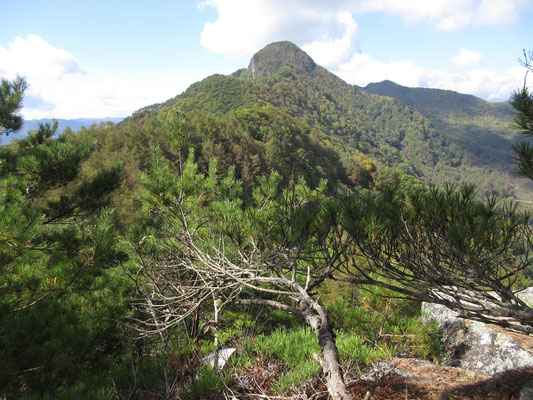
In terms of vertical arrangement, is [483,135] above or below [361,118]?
below

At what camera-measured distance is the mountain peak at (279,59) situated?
144 m

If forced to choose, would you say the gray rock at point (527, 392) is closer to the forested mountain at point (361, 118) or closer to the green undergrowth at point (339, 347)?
the green undergrowth at point (339, 347)

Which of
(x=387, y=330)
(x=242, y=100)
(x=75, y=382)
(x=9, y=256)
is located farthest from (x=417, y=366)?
(x=242, y=100)

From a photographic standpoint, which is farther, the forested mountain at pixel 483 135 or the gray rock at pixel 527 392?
the forested mountain at pixel 483 135

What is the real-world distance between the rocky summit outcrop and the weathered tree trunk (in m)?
2.26

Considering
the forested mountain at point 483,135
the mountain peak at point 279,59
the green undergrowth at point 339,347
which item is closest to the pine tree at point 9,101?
the green undergrowth at point 339,347

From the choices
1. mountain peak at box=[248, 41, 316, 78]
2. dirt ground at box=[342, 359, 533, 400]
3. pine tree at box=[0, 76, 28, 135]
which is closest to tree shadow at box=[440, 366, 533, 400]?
dirt ground at box=[342, 359, 533, 400]

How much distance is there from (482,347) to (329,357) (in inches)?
123

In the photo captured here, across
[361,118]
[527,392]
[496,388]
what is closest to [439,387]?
[496,388]

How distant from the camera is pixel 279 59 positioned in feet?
497

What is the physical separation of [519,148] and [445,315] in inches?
131

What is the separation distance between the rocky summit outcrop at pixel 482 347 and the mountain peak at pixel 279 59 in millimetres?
150486

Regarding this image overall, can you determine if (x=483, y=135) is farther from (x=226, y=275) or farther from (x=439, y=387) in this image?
(x=226, y=275)

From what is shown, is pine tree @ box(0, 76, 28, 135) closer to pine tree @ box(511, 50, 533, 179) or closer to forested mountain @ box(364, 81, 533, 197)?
pine tree @ box(511, 50, 533, 179)
